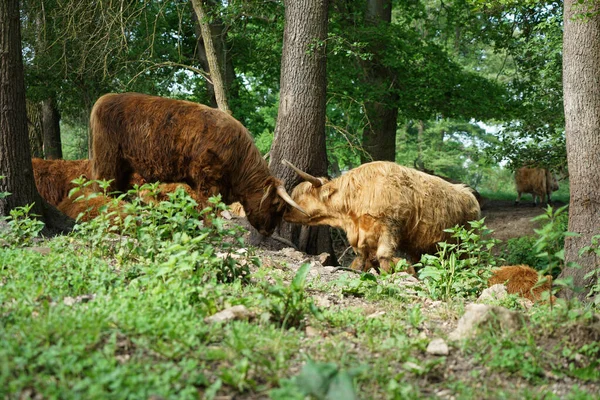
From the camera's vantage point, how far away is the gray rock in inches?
154

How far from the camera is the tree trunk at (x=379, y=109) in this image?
1467cm

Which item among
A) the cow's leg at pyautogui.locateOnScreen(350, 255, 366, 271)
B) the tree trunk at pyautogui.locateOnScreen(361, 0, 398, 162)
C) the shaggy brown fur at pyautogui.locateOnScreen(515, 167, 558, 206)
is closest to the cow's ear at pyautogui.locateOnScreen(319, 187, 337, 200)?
the cow's leg at pyautogui.locateOnScreen(350, 255, 366, 271)

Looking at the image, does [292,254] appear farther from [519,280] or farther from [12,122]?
[12,122]

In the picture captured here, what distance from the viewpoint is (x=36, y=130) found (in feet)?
58.8

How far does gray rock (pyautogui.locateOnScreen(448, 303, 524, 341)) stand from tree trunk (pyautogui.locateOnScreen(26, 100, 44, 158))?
1614cm

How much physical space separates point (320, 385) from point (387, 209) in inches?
187

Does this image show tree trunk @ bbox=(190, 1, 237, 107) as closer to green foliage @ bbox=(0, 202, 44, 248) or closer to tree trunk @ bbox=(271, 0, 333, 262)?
tree trunk @ bbox=(271, 0, 333, 262)

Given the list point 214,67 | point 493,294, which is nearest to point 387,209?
point 493,294

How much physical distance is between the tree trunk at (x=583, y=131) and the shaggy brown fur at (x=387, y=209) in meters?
1.53

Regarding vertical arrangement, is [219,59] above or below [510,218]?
above

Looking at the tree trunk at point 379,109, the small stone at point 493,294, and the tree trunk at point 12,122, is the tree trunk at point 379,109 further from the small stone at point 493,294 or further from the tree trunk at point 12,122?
the small stone at point 493,294

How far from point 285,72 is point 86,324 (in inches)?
237

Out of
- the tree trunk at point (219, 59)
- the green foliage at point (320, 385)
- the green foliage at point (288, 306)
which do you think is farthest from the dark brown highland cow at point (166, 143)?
the tree trunk at point (219, 59)

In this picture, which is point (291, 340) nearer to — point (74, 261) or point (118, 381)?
point (118, 381)
